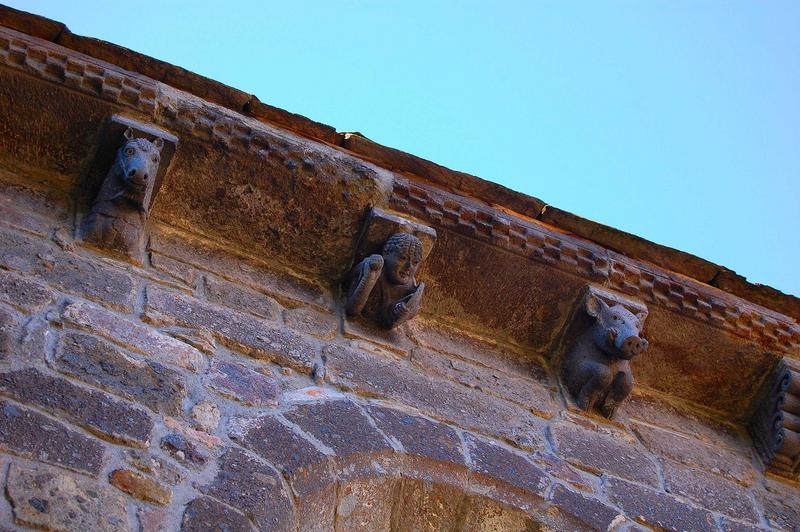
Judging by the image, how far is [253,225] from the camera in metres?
4.20

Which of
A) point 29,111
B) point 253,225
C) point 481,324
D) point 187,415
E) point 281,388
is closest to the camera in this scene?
point 187,415

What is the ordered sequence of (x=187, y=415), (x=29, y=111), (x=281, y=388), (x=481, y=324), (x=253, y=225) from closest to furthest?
1. (x=187, y=415)
2. (x=281, y=388)
3. (x=29, y=111)
4. (x=253, y=225)
5. (x=481, y=324)

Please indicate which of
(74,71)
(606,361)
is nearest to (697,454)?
(606,361)

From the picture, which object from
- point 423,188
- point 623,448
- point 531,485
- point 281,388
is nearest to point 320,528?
point 281,388

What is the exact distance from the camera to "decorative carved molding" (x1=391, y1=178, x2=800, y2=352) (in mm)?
4352

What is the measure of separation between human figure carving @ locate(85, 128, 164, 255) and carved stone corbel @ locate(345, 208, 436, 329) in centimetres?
95

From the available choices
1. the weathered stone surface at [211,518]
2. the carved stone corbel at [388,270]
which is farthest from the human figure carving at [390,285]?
the weathered stone surface at [211,518]

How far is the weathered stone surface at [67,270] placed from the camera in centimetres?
337

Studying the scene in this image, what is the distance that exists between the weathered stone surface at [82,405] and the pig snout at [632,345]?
2143 mm

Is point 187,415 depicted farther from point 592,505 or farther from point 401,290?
point 592,505

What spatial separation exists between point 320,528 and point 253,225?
160 centimetres

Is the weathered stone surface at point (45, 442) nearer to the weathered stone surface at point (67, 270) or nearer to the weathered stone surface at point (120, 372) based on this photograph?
the weathered stone surface at point (120, 372)

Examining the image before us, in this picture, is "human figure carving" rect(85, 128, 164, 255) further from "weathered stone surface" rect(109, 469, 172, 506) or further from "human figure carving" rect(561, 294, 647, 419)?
"human figure carving" rect(561, 294, 647, 419)

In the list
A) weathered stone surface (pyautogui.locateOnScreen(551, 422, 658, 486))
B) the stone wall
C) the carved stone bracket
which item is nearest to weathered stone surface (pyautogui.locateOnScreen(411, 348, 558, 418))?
the stone wall
